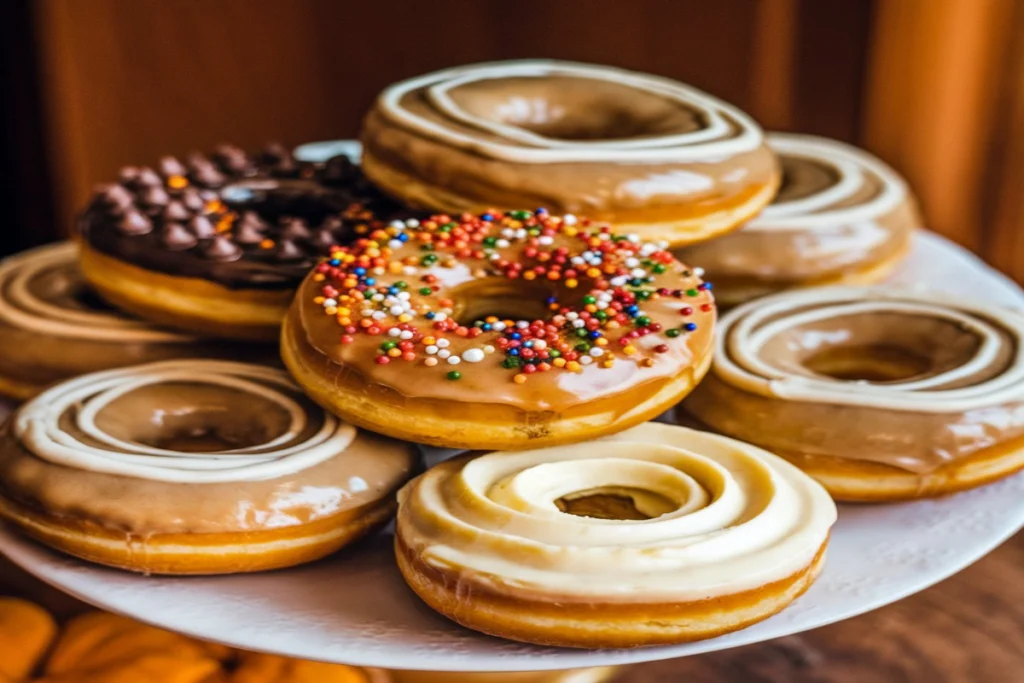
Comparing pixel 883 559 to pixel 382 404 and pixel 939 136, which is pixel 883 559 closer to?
pixel 382 404

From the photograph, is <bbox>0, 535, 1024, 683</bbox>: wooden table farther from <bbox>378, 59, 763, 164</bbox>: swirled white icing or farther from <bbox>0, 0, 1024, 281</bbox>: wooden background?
<bbox>378, 59, 763, 164</bbox>: swirled white icing

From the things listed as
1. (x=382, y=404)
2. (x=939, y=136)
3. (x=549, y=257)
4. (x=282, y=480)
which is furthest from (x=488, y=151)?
(x=939, y=136)

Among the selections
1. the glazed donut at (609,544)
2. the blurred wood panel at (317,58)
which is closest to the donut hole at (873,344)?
the glazed donut at (609,544)

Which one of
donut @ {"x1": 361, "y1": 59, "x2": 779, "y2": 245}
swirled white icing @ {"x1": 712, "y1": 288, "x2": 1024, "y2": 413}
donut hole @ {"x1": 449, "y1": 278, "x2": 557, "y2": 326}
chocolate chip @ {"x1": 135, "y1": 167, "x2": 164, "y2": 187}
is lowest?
swirled white icing @ {"x1": 712, "y1": 288, "x2": 1024, "y2": 413}

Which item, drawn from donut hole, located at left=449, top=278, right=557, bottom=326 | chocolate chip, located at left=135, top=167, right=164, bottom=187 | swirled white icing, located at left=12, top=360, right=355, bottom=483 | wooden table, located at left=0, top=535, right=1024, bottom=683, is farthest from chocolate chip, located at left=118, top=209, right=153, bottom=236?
wooden table, located at left=0, top=535, right=1024, bottom=683

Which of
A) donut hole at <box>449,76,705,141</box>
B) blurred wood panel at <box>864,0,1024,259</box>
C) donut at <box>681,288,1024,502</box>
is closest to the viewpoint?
donut at <box>681,288,1024,502</box>

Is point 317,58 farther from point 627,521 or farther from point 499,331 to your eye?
point 627,521
